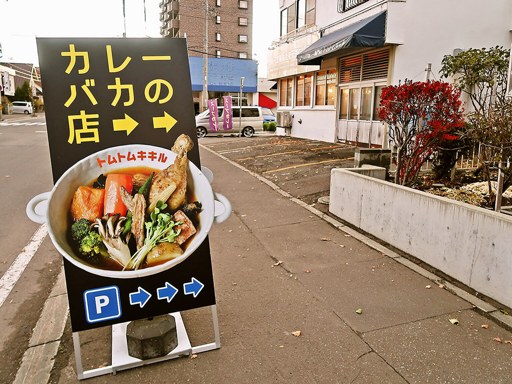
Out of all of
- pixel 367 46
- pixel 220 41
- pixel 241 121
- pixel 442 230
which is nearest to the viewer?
pixel 442 230

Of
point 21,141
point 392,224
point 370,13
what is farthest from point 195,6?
point 392,224

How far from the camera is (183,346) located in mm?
3064

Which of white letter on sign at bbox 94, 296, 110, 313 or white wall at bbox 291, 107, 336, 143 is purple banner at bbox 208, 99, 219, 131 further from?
white letter on sign at bbox 94, 296, 110, 313

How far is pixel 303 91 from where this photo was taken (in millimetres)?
19516

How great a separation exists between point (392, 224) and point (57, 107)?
4.13 metres

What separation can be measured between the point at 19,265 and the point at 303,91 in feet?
54.2

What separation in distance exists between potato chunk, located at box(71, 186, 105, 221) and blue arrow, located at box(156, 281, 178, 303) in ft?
2.29

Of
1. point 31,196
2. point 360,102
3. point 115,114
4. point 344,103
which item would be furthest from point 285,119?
point 115,114

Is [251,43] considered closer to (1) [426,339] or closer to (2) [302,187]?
(2) [302,187]

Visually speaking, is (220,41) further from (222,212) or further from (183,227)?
(183,227)

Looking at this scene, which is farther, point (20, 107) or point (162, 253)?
point (20, 107)

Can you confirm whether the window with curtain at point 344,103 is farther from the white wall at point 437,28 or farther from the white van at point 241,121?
the white van at point 241,121

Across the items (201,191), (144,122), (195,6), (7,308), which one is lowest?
(7,308)

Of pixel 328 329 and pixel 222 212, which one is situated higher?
pixel 222 212
